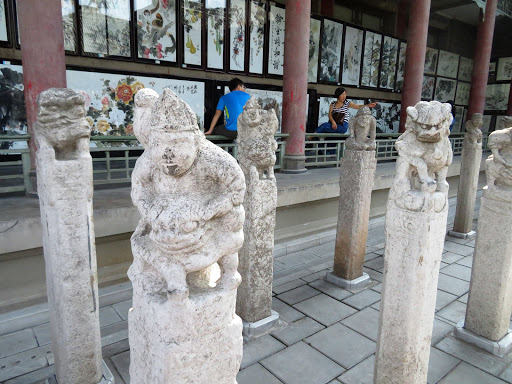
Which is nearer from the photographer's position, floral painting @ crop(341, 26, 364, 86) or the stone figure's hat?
the stone figure's hat

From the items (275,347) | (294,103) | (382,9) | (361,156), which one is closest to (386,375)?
(275,347)

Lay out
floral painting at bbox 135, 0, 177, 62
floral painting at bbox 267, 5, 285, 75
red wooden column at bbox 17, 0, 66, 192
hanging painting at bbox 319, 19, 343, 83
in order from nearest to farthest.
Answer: red wooden column at bbox 17, 0, 66, 192 → floral painting at bbox 135, 0, 177, 62 → floral painting at bbox 267, 5, 285, 75 → hanging painting at bbox 319, 19, 343, 83

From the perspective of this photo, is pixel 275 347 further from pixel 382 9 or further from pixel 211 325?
pixel 382 9

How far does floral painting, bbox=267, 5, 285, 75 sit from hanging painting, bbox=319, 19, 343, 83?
50.5 inches

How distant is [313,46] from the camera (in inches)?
330

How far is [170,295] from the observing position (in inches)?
60.2

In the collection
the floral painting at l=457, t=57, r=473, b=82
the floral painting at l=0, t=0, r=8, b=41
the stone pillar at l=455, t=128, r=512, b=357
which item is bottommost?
the stone pillar at l=455, t=128, r=512, b=357

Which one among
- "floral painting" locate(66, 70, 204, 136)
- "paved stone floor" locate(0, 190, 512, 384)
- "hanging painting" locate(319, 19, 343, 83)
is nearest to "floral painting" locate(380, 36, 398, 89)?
"hanging painting" locate(319, 19, 343, 83)

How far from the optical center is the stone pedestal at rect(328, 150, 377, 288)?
4.23 metres

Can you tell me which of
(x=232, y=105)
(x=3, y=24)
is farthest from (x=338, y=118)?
(x=3, y=24)

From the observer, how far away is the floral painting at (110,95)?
5578 mm

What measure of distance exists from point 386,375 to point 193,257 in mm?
1785

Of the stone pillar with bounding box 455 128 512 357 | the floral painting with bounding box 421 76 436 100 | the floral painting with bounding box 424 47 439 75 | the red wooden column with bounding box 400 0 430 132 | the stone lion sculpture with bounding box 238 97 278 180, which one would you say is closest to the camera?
the stone pillar with bounding box 455 128 512 357

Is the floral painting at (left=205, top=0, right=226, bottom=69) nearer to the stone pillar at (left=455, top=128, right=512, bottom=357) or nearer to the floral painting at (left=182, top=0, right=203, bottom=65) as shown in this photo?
the floral painting at (left=182, top=0, right=203, bottom=65)
